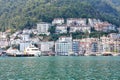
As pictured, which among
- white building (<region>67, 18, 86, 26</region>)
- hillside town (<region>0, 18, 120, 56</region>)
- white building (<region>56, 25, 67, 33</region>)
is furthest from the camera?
white building (<region>67, 18, 86, 26</region>)

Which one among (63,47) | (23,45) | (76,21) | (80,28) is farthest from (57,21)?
(63,47)

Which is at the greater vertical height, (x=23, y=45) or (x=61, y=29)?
(x=61, y=29)

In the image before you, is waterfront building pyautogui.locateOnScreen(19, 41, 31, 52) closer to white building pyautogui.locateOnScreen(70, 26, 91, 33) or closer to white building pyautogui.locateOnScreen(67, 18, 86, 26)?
white building pyautogui.locateOnScreen(70, 26, 91, 33)

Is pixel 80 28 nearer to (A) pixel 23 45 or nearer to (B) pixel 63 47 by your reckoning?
(B) pixel 63 47

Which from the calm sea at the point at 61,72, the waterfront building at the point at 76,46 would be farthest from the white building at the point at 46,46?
the calm sea at the point at 61,72

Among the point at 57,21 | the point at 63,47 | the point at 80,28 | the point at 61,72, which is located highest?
the point at 57,21

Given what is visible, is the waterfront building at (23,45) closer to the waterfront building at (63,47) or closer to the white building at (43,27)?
the waterfront building at (63,47)

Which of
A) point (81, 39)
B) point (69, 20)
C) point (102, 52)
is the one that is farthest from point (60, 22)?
point (102, 52)

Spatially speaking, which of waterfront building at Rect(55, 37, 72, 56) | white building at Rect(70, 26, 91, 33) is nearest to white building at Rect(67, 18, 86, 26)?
white building at Rect(70, 26, 91, 33)
